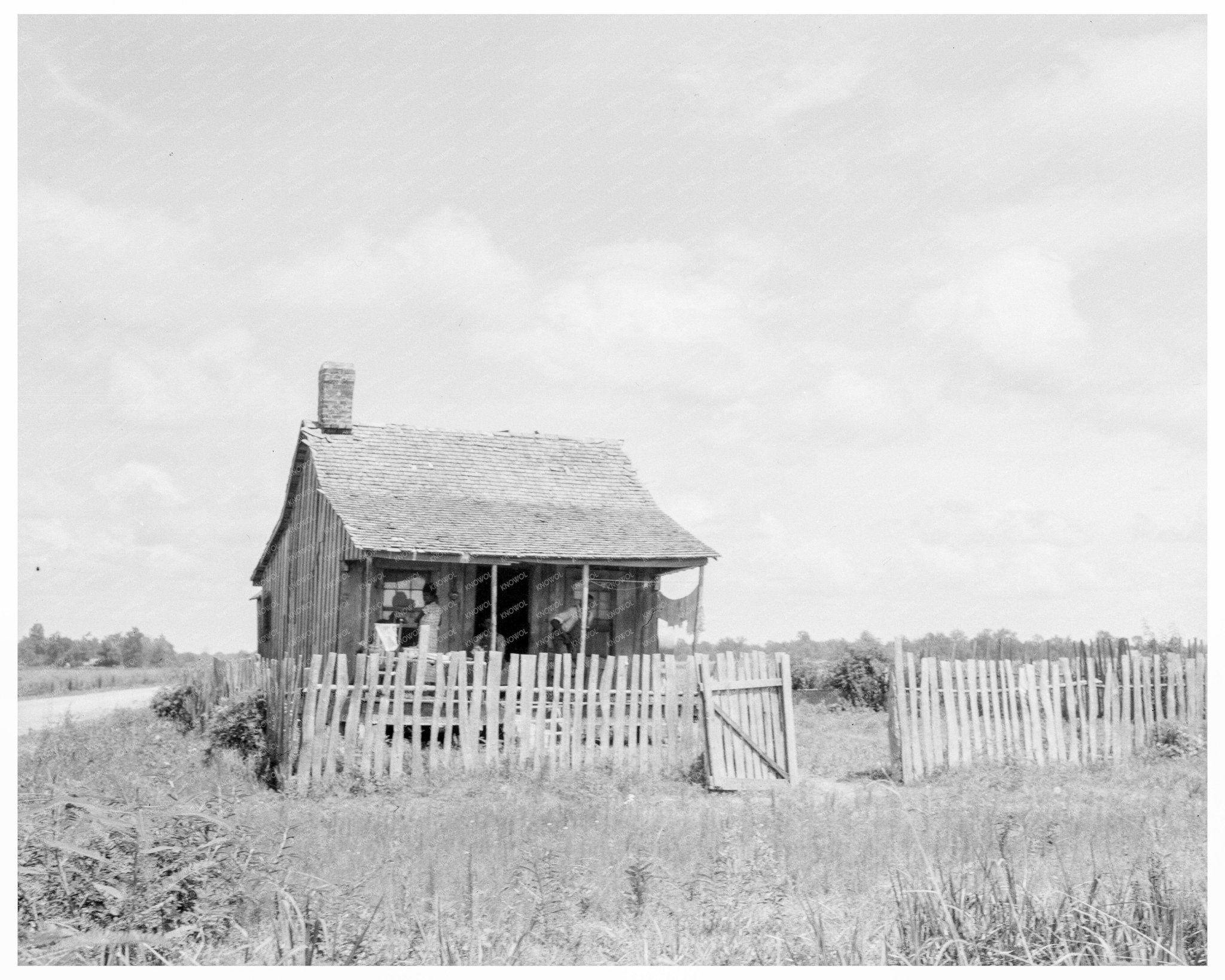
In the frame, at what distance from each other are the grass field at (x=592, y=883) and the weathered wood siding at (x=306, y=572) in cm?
996

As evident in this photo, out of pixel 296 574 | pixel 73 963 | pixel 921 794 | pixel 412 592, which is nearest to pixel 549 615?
pixel 412 592

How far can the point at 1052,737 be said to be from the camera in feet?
49.5

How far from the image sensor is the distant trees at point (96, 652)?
46.3 meters

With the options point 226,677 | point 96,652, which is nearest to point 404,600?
point 226,677

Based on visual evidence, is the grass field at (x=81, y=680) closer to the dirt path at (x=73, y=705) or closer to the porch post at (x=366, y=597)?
the dirt path at (x=73, y=705)

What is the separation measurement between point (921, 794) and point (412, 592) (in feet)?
33.9

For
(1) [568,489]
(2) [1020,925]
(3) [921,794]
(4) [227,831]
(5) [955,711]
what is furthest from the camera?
(1) [568,489]

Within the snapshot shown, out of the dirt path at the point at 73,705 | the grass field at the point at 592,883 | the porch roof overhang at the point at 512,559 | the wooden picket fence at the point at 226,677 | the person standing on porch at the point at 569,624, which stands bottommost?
the dirt path at the point at 73,705

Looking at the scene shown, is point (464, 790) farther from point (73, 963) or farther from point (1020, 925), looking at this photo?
point (1020, 925)

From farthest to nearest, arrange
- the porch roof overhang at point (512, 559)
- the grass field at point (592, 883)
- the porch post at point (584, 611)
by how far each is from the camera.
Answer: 1. the porch roof overhang at point (512, 559)
2. the porch post at point (584, 611)
3. the grass field at point (592, 883)

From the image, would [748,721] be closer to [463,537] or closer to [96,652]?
[463,537]

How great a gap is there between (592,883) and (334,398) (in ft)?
55.1

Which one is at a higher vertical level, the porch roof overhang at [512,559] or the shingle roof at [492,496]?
the shingle roof at [492,496]

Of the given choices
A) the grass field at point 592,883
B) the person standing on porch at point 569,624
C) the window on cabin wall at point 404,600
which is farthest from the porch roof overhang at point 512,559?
the grass field at point 592,883
